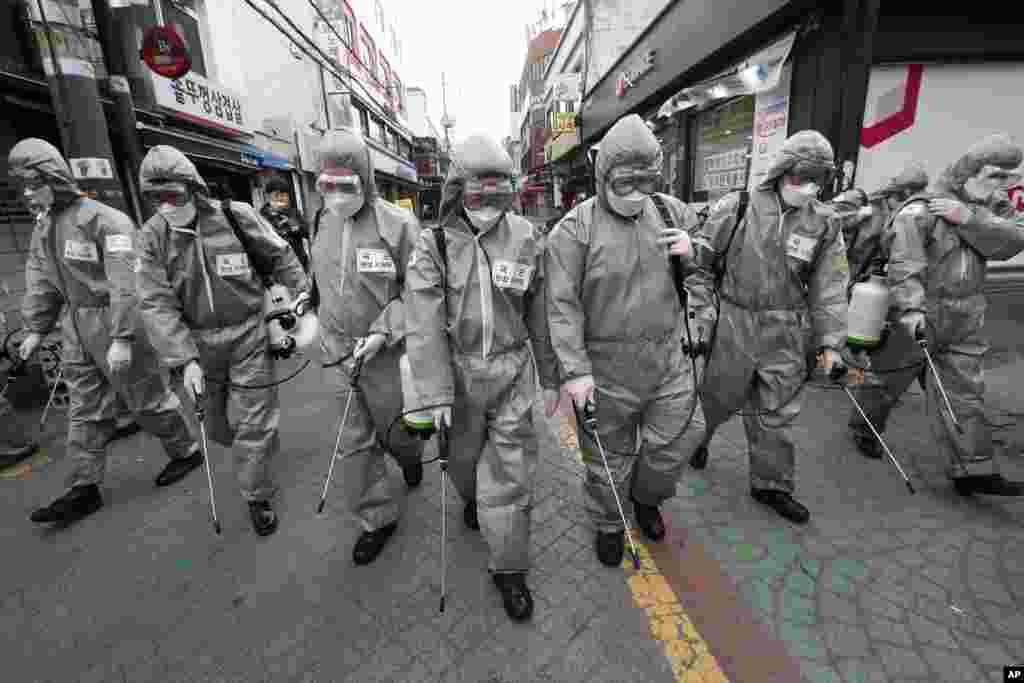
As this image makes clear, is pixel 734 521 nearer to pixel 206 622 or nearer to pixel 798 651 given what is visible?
pixel 798 651

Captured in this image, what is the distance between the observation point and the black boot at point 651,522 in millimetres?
2547

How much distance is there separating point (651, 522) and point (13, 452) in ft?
16.8

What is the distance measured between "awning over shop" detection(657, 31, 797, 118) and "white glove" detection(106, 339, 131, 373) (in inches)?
302

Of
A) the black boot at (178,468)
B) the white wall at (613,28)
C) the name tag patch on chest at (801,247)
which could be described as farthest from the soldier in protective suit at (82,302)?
the white wall at (613,28)

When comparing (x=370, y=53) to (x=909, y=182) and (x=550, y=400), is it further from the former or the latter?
(x=550, y=400)

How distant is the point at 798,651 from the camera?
182 centimetres

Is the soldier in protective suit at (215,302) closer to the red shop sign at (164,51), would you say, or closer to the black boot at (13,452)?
the black boot at (13,452)

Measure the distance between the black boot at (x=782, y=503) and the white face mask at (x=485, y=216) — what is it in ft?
7.63

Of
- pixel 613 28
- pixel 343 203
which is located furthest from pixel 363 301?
pixel 613 28

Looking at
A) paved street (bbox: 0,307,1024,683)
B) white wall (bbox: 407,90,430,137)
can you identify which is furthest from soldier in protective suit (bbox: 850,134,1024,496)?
white wall (bbox: 407,90,430,137)

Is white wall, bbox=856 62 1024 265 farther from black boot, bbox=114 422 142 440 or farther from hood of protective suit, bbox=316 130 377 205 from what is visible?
black boot, bbox=114 422 142 440

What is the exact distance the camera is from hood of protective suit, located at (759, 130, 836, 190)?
241 cm

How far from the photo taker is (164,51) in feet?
18.0

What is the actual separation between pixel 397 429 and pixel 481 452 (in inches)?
26.8
